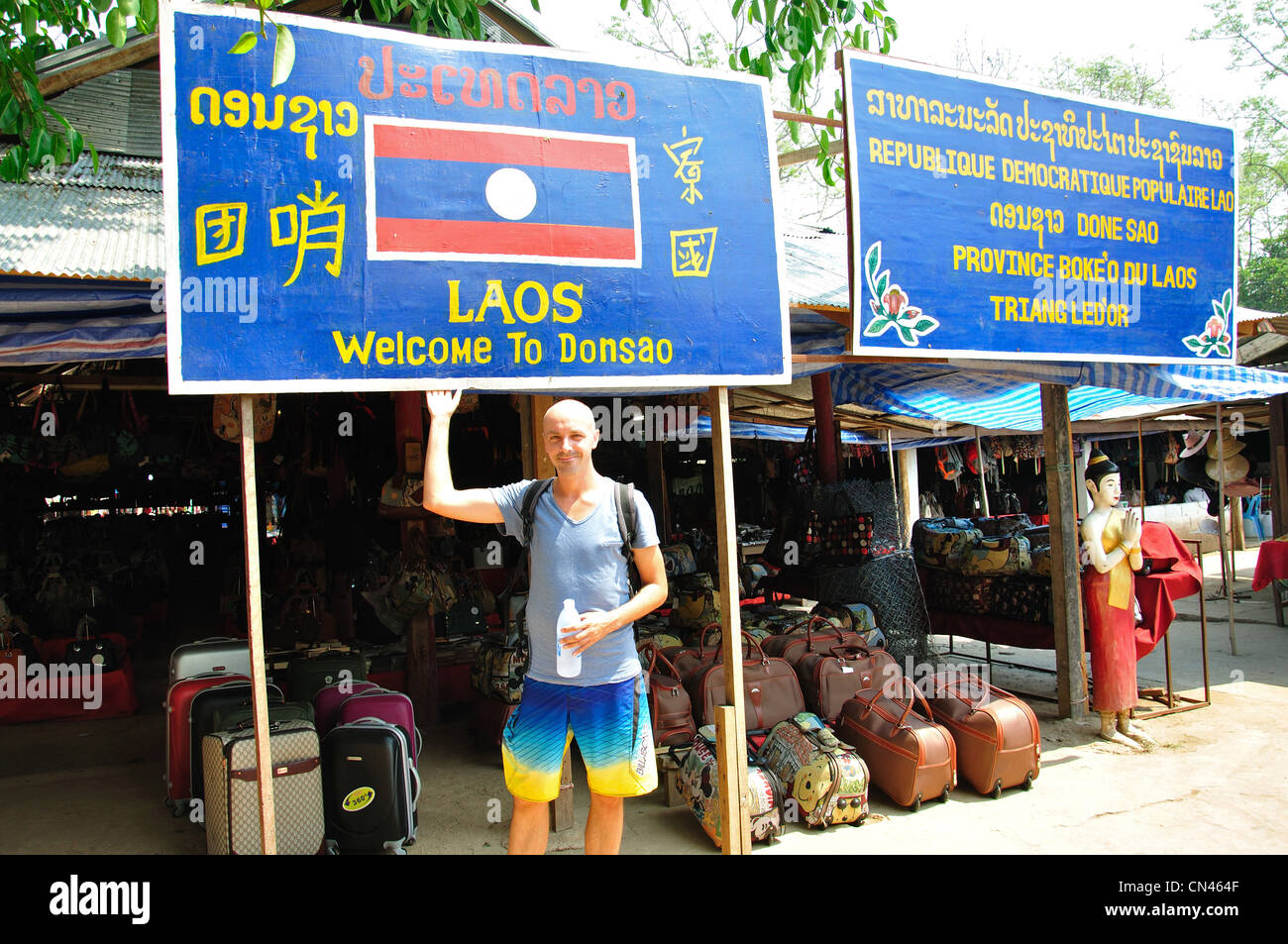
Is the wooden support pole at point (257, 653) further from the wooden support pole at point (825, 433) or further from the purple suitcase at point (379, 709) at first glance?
the wooden support pole at point (825, 433)

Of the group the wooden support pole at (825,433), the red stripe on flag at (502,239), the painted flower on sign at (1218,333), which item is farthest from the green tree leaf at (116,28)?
the painted flower on sign at (1218,333)

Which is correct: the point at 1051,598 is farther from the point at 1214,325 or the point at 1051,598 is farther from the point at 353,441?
the point at 353,441

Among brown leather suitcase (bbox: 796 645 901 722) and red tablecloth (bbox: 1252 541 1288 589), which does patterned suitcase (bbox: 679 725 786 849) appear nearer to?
brown leather suitcase (bbox: 796 645 901 722)

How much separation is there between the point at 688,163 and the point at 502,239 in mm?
887

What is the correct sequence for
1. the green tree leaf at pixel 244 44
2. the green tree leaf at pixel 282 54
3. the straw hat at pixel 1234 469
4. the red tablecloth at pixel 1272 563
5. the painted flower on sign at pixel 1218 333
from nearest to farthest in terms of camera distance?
the green tree leaf at pixel 282 54 < the green tree leaf at pixel 244 44 < the painted flower on sign at pixel 1218 333 < the red tablecloth at pixel 1272 563 < the straw hat at pixel 1234 469

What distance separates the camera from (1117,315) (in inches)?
197

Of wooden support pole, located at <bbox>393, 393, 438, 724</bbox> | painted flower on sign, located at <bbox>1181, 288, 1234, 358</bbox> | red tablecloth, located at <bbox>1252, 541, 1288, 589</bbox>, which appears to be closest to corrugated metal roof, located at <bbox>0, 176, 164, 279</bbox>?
wooden support pole, located at <bbox>393, 393, 438, 724</bbox>

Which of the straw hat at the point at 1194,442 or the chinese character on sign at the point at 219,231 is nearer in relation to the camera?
the chinese character on sign at the point at 219,231

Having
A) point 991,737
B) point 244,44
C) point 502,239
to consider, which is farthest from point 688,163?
point 991,737

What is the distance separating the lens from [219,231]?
2855 millimetres

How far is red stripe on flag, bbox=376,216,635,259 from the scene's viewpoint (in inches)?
121

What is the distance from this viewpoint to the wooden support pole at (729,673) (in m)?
3.31

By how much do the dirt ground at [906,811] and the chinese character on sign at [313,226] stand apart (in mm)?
2944

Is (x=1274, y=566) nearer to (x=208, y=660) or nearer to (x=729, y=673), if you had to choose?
(x=729, y=673)
